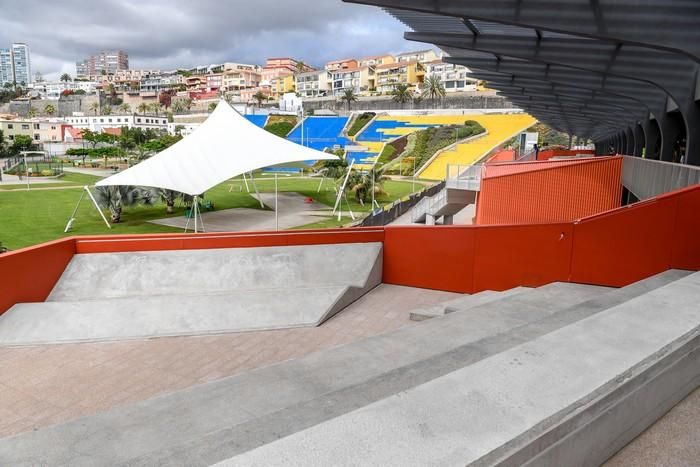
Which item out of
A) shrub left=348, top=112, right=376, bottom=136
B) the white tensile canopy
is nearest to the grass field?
the white tensile canopy

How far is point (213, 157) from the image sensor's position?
24391 mm

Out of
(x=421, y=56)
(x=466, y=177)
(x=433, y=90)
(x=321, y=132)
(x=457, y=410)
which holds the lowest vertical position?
(x=457, y=410)

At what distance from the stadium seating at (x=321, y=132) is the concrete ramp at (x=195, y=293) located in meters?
73.3

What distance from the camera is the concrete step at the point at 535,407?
220cm

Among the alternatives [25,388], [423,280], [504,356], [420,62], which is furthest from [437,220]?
[420,62]

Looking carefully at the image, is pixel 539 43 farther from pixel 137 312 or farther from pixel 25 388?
pixel 25 388

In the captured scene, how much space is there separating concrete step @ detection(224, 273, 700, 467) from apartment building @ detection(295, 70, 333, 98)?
160 meters

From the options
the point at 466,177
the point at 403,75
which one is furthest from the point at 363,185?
the point at 403,75

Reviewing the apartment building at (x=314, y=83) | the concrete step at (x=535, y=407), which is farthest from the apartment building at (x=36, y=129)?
the concrete step at (x=535, y=407)

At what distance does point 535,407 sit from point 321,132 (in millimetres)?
95805

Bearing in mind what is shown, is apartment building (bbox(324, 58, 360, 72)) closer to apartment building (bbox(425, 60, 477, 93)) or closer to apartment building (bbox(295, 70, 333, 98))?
apartment building (bbox(295, 70, 333, 98))

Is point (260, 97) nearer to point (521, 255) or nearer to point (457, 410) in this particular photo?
point (521, 255)

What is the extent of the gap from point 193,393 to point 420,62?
143447 mm

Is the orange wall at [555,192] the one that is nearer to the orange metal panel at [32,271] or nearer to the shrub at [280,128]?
the orange metal panel at [32,271]
